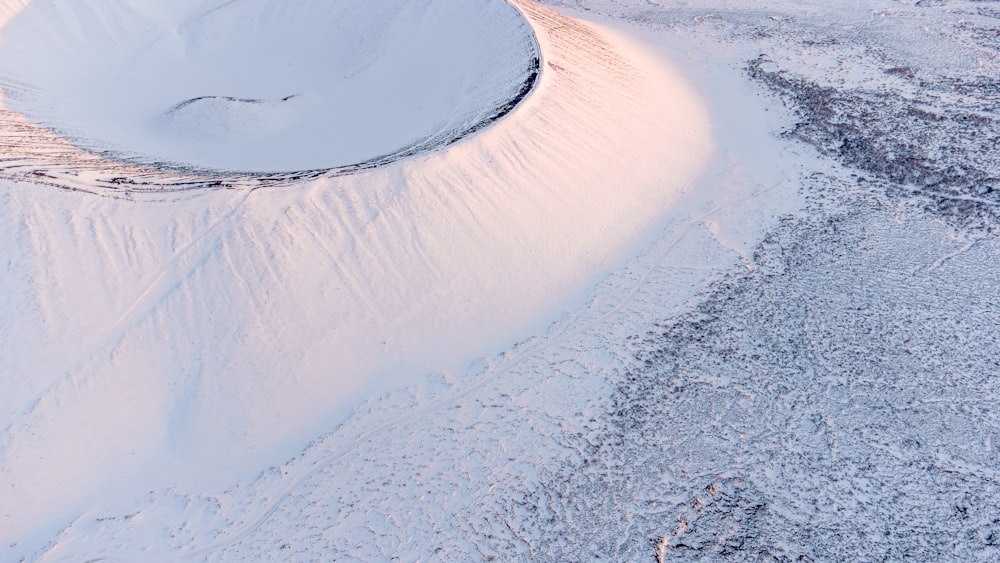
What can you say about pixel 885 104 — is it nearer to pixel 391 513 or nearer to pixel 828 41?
pixel 828 41

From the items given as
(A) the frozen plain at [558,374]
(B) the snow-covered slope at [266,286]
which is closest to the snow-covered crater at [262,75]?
(B) the snow-covered slope at [266,286]

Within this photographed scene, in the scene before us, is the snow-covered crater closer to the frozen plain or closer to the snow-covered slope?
the snow-covered slope

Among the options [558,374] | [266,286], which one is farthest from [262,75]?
[558,374]

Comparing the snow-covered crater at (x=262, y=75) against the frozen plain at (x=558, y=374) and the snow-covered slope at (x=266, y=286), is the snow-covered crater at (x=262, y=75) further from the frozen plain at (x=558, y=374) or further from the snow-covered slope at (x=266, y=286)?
the frozen plain at (x=558, y=374)

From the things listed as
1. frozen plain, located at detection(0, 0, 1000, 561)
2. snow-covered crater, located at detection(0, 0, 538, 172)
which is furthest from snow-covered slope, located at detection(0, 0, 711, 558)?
snow-covered crater, located at detection(0, 0, 538, 172)

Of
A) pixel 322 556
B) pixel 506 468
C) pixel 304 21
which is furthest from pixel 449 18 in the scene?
pixel 322 556

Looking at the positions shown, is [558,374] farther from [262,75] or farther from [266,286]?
[262,75]
